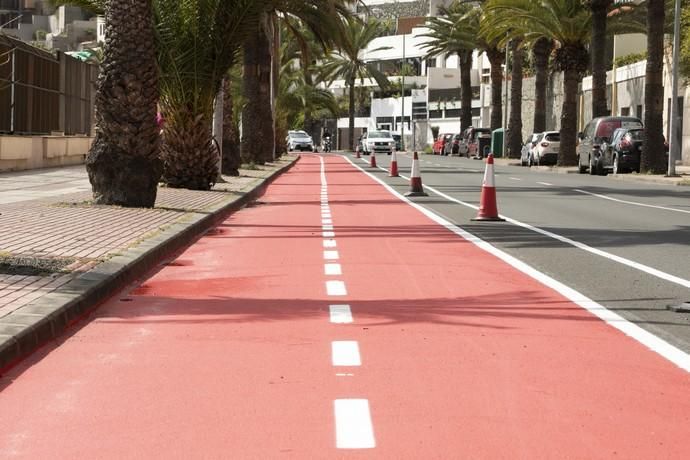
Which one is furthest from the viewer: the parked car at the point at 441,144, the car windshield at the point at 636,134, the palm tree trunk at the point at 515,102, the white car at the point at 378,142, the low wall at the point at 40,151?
the parked car at the point at 441,144

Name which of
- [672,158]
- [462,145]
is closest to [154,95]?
[672,158]

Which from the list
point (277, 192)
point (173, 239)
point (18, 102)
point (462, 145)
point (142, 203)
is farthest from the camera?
point (462, 145)

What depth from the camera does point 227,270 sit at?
41.0ft

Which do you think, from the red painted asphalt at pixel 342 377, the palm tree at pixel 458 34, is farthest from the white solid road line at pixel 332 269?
the palm tree at pixel 458 34

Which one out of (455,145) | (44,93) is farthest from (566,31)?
(455,145)

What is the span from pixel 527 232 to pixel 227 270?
5819 millimetres

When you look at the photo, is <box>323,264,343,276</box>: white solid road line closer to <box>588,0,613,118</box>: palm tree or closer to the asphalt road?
the asphalt road

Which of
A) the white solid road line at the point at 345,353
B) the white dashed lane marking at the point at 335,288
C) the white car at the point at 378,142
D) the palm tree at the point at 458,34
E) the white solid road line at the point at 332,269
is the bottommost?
the white solid road line at the point at 345,353

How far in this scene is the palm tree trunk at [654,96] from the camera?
40.0 m

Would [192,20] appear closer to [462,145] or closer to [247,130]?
[247,130]

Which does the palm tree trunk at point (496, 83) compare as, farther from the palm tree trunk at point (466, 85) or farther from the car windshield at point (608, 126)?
the car windshield at point (608, 126)

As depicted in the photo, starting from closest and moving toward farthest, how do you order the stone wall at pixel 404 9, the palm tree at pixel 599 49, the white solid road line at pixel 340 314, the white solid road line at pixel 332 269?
the white solid road line at pixel 340 314, the white solid road line at pixel 332 269, the palm tree at pixel 599 49, the stone wall at pixel 404 9

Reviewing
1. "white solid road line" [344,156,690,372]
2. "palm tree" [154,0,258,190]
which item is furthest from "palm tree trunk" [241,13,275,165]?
"white solid road line" [344,156,690,372]

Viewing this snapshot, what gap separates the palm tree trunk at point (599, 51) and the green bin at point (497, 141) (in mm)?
25124
